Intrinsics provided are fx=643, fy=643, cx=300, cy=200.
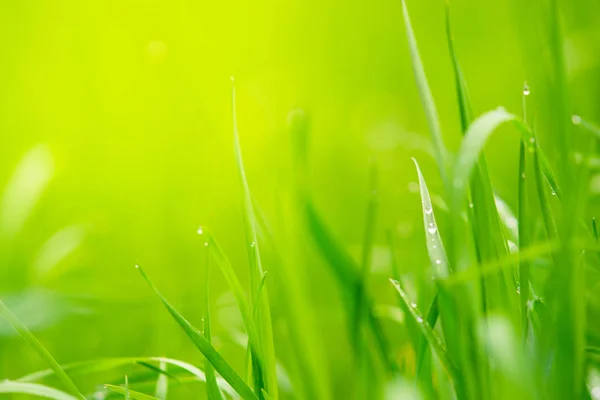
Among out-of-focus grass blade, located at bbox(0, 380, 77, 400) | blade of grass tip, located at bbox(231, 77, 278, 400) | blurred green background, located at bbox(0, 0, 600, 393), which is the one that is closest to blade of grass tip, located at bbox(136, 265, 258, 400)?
blade of grass tip, located at bbox(231, 77, 278, 400)

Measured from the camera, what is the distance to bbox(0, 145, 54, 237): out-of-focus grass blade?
1.19m

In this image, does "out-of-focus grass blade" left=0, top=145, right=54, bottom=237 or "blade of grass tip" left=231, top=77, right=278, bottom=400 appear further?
"out-of-focus grass blade" left=0, top=145, right=54, bottom=237

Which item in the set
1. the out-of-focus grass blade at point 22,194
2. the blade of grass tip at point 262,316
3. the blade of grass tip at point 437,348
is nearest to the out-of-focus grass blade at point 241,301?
the blade of grass tip at point 262,316

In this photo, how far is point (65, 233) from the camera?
1291 millimetres

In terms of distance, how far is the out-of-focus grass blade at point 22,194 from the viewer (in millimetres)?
1194

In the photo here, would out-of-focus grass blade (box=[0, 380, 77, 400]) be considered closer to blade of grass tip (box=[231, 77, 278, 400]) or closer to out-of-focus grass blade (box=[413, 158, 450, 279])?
blade of grass tip (box=[231, 77, 278, 400])

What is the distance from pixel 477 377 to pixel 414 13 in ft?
7.54

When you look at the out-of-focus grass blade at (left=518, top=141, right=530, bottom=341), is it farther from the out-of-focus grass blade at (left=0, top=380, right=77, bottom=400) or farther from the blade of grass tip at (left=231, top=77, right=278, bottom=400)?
the out-of-focus grass blade at (left=0, top=380, right=77, bottom=400)

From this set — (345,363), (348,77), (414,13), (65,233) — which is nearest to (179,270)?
(65,233)

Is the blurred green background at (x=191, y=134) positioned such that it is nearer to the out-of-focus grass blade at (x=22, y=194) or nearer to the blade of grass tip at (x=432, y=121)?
the out-of-focus grass blade at (x=22, y=194)

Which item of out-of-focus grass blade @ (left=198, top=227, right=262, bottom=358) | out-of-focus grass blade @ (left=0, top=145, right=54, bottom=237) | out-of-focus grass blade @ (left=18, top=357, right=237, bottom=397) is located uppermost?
out-of-focus grass blade @ (left=0, top=145, right=54, bottom=237)

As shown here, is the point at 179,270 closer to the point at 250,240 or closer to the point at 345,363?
the point at 345,363

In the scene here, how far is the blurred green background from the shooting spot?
121 centimetres

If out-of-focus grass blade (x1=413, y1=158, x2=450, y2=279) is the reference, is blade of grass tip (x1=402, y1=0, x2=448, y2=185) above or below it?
above
